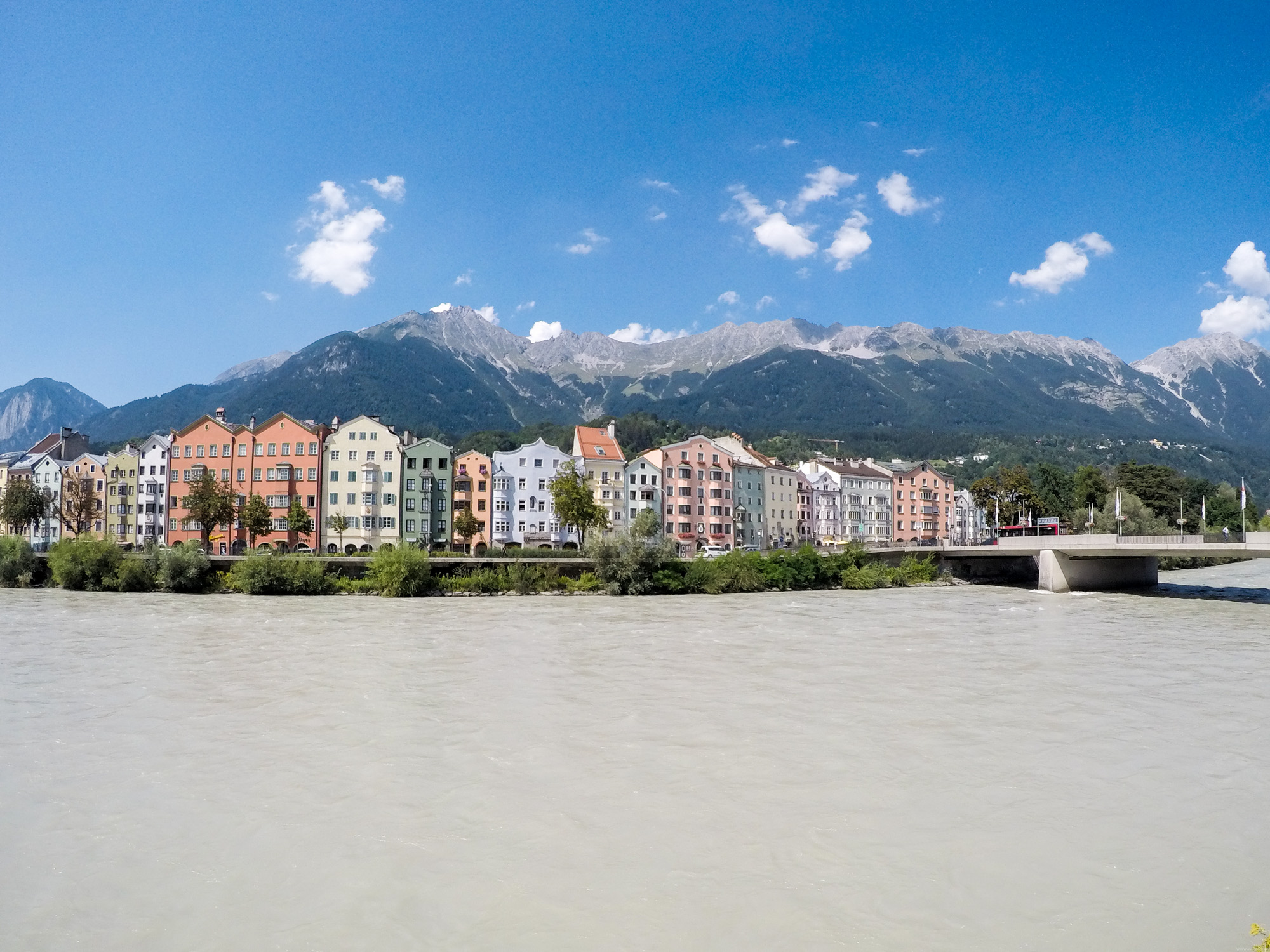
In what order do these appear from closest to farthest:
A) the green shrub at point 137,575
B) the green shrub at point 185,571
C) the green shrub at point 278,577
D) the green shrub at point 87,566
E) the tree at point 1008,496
A: the green shrub at point 278,577 < the green shrub at point 185,571 < the green shrub at point 137,575 < the green shrub at point 87,566 < the tree at point 1008,496

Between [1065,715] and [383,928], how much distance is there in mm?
16544

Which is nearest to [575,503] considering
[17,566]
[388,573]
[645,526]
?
[645,526]

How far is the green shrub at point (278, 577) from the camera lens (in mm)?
55094

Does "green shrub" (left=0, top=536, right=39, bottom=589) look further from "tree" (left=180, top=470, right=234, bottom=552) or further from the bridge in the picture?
the bridge

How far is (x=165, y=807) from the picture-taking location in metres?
12.7

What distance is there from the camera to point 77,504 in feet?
308

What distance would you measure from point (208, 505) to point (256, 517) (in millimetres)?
5142

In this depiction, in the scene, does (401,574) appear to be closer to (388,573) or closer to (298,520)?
(388,573)

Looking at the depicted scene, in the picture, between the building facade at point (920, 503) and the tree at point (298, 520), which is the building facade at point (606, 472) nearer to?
the tree at point (298, 520)

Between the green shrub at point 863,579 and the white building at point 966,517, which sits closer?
the green shrub at point 863,579

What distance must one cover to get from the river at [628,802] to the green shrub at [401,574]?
82.8 feet

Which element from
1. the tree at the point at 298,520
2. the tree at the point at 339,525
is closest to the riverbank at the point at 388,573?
the tree at the point at 298,520

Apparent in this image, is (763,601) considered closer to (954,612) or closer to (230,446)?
(954,612)

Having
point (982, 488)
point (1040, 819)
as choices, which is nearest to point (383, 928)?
point (1040, 819)
